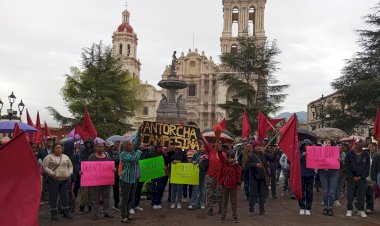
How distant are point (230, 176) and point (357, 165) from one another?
3.25 m

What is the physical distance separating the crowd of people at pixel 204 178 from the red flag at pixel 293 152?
49 cm

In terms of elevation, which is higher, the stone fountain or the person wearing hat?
the stone fountain

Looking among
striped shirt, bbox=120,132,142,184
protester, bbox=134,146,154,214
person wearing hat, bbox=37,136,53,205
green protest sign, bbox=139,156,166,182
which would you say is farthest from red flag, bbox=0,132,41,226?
person wearing hat, bbox=37,136,53,205

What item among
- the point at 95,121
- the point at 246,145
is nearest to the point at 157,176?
the point at 246,145

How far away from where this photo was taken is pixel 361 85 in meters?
22.8

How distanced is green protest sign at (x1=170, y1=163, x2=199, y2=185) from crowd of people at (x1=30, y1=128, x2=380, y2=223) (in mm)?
142

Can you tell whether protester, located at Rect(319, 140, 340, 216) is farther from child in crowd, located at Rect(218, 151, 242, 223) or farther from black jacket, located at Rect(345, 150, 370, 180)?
child in crowd, located at Rect(218, 151, 242, 223)

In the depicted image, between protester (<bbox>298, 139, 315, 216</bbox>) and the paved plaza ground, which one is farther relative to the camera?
protester (<bbox>298, 139, 315, 216</bbox>)

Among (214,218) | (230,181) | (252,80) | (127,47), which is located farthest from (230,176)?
(127,47)

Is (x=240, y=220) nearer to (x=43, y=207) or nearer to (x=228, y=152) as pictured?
(x=228, y=152)

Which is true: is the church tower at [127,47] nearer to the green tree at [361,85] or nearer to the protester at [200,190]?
the green tree at [361,85]

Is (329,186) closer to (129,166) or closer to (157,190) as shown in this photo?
(157,190)

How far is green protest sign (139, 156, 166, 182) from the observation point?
33.7 ft

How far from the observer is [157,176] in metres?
10.5
